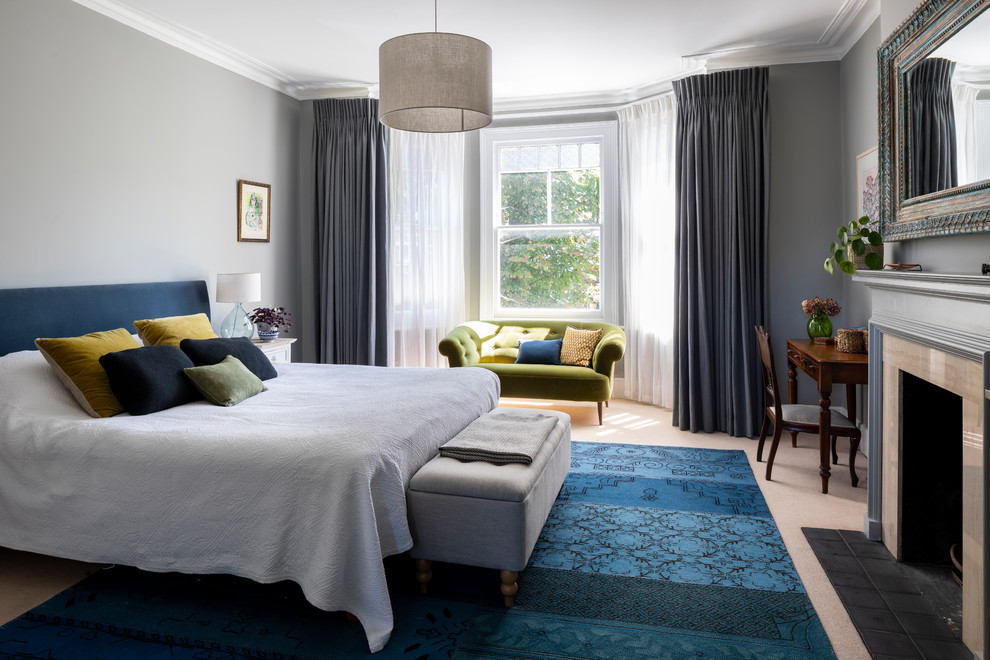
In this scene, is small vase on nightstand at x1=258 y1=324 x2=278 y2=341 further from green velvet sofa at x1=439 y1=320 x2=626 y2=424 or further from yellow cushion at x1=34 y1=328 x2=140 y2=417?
yellow cushion at x1=34 y1=328 x2=140 y2=417

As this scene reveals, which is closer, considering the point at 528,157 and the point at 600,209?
the point at 600,209

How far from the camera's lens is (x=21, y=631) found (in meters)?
2.30

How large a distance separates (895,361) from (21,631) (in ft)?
11.6

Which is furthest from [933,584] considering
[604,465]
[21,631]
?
[21,631]

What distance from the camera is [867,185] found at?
434 centimetres

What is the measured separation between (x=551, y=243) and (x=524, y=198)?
0.51 m

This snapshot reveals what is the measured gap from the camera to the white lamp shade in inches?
179

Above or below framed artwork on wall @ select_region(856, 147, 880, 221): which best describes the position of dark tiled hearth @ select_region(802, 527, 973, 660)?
below

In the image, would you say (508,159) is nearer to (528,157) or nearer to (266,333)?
(528,157)

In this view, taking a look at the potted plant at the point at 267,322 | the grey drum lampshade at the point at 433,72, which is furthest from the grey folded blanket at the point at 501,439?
the potted plant at the point at 267,322

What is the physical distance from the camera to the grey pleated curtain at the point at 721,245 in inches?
196

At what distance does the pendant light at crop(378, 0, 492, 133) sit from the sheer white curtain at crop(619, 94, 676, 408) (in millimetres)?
3101

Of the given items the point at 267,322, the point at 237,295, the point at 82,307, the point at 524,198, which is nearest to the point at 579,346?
the point at 524,198

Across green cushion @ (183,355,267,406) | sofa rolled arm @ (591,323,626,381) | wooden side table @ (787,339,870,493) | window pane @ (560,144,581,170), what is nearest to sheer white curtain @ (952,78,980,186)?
wooden side table @ (787,339,870,493)
